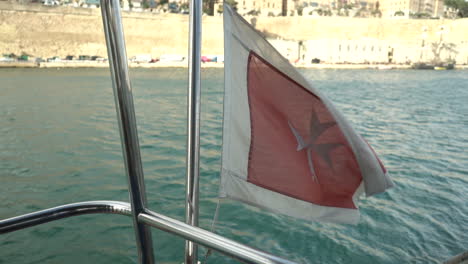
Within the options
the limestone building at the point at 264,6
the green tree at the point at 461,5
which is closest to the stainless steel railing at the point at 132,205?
the limestone building at the point at 264,6

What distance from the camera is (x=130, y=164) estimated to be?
2.64ft

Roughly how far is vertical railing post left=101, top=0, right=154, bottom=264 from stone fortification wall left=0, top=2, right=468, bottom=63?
29955 millimetres

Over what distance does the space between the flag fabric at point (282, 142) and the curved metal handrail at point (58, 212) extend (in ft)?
2.04

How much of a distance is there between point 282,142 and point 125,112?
84 centimetres

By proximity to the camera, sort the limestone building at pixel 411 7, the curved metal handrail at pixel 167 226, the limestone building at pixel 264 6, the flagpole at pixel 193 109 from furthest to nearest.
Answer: the limestone building at pixel 411 7 → the limestone building at pixel 264 6 → the flagpole at pixel 193 109 → the curved metal handrail at pixel 167 226

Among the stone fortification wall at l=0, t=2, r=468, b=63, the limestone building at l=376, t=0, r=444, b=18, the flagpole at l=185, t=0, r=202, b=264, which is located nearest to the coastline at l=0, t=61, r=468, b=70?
the stone fortification wall at l=0, t=2, r=468, b=63

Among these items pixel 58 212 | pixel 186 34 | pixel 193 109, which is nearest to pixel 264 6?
pixel 186 34

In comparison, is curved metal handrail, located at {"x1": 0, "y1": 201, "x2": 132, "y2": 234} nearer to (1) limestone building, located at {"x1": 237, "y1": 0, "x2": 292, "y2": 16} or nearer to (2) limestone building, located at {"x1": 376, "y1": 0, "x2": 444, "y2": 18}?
(1) limestone building, located at {"x1": 237, "y1": 0, "x2": 292, "y2": 16}

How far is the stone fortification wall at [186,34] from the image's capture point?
2779 centimetres

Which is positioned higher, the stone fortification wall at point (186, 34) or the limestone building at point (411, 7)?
the limestone building at point (411, 7)

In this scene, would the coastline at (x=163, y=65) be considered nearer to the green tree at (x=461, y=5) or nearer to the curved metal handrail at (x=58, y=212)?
the green tree at (x=461, y=5)

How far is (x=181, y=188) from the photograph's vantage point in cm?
516

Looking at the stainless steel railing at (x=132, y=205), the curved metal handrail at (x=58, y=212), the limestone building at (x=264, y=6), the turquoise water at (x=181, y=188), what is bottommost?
the turquoise water at (x=181, y=188)

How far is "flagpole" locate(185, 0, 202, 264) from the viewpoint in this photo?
0.99 metres
